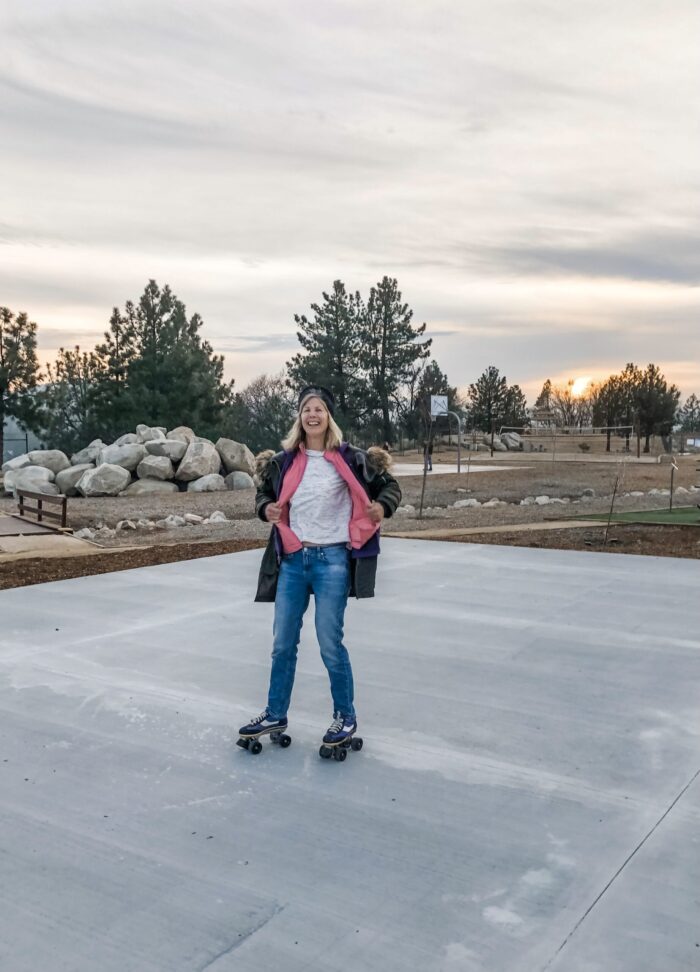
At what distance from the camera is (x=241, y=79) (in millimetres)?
12633

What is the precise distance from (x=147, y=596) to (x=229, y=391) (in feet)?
105

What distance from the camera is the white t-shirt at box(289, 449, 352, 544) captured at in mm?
3709

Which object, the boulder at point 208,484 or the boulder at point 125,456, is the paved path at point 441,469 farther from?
the boulder at point 125,456

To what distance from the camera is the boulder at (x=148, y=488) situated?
72.0 feet

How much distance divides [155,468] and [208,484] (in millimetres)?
1455

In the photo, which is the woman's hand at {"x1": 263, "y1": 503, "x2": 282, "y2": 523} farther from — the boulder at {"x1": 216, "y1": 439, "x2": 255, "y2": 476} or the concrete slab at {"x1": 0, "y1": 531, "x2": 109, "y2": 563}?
the boulder at {"x1": 216, "y1": 439, "x2": 255, "y2": 476}

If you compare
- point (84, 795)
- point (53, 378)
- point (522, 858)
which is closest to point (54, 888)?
point (84, 795)

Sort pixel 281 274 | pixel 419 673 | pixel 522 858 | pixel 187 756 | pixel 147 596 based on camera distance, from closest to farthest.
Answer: pixel 522 858
pixel 187 756
pixel 419 673
pixel 147 596
pixel 281 274

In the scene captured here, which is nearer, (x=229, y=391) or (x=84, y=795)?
(x=84, y=795)

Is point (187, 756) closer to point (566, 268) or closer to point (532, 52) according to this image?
point (532, 52)

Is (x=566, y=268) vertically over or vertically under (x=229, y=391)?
over

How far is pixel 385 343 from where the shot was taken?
4841 cm

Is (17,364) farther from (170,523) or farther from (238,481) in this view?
(170,523)

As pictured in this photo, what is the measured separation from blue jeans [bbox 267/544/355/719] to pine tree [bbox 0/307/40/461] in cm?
3405
